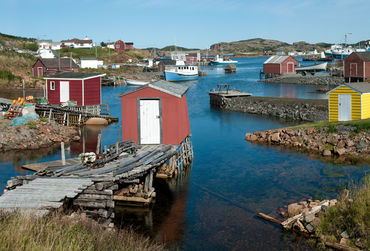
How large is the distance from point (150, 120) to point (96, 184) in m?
6.41

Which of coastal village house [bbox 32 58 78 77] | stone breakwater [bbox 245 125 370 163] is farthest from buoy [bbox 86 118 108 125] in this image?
coastal village house [bbox 32 58 78 77]

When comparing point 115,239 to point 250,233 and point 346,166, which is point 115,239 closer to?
point 250,233

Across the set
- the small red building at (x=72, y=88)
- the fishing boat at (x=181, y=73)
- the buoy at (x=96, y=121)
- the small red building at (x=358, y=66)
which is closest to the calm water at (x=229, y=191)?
the buoy at (x=96, y=121)

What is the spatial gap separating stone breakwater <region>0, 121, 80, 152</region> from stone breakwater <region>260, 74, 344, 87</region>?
5121 cm

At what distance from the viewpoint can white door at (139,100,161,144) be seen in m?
19.0

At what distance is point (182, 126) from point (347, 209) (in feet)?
31.6

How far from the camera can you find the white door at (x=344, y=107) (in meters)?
26.8

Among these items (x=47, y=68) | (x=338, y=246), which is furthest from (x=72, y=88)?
(x=47, y=68)

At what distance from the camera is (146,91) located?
18.9 metres

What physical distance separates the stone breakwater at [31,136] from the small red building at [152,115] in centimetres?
999

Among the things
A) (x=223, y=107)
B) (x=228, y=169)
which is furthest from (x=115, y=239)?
(x=223, y=107)

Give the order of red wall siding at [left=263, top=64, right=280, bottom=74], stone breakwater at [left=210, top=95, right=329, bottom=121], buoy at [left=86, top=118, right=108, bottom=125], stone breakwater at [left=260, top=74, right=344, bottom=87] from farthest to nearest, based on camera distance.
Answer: red wall siding at [left=263, top=64, right=280, bottom=74] < stone breakwater at [left=260, top=74, right=344, bottom=87] < stone breakwater at [left=210, top=95, right=329, bottom=121] < buoy at [left=86, top=118, right=108, bottom=125]

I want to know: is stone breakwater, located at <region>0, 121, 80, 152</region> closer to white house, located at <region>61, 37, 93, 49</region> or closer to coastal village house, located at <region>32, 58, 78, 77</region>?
coastal village house, located at <region>32, 58, 78, 77</region>

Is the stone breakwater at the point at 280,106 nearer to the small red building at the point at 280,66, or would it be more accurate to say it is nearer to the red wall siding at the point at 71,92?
the red wall siding at the point at 71,92
